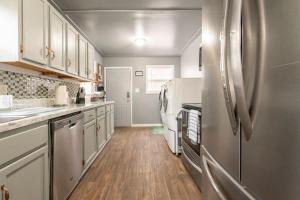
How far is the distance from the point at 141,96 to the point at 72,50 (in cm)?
391

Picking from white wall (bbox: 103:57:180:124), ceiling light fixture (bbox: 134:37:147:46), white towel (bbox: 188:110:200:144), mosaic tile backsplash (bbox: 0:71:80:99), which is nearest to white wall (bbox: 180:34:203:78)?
ceiling light fixture (bbox: 134:37:147:46)

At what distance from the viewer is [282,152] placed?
54 cm

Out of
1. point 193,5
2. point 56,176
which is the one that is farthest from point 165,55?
point 56,176

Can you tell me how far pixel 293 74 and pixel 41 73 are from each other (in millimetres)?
2934

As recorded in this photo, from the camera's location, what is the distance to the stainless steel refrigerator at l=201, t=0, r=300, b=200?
51cm

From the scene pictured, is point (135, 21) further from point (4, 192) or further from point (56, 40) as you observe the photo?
point (4, 192)

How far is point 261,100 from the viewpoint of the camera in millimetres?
614

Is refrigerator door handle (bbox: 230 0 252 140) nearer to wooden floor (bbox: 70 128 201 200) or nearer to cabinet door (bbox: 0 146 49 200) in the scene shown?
cabinet door (bbox: 0 146 49 200)

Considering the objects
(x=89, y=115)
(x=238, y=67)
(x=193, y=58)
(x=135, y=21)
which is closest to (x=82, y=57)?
(x=135, y=21)

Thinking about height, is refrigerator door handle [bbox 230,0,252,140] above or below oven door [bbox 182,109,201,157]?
above

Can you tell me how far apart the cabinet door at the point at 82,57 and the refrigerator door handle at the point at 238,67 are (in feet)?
10.8

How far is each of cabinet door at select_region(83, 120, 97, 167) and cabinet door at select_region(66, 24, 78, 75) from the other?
869 millimetres

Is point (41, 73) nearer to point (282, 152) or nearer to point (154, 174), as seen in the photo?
point (154, 174)

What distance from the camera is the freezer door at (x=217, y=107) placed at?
853 mm
